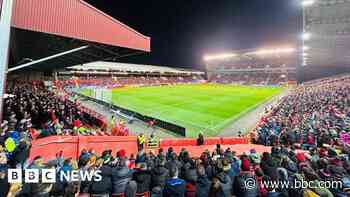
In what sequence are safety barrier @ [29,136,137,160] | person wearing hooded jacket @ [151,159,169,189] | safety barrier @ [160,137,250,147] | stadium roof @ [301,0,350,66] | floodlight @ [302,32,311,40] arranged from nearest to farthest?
person wearing hooded jacket @ [151,159,169,189]
safety barrier @ [29,136,137,160]
safety barrier @ [160,137,250,147]
stadium roof @ [301,0,350,66]
floodlight @ [302,32,311,40]

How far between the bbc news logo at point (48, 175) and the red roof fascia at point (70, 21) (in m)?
4.00

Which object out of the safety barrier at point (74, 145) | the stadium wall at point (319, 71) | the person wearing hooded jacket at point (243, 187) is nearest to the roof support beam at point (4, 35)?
the safety barrier at point (74, 145)

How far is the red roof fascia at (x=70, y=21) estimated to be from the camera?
19.0 ft

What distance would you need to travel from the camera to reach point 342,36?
23.3 m

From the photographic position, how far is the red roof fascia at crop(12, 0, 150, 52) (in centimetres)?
579

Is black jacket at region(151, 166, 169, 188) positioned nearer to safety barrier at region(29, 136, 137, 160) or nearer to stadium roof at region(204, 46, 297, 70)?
safety barrier at region(29, 136, 137, 160)

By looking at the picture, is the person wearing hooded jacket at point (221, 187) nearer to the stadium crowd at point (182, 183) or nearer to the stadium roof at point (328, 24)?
the stadium crowd at point (182, 183)

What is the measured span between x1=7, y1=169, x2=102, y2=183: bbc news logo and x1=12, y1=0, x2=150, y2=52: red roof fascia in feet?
13.1

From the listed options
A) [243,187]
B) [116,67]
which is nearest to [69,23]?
[243,187]

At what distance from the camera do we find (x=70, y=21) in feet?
22.4

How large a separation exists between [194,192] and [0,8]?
20.4 feet

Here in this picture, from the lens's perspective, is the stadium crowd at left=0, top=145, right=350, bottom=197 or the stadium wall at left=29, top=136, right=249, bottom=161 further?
the stadium wall at left=29, top=136, right=249, bottom=161

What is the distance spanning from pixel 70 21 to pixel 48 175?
5055mm

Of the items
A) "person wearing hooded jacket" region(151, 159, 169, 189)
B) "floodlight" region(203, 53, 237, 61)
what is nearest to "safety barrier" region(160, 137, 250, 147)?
"person wearing hooded jacket" region(151, 159, 169, 189)
